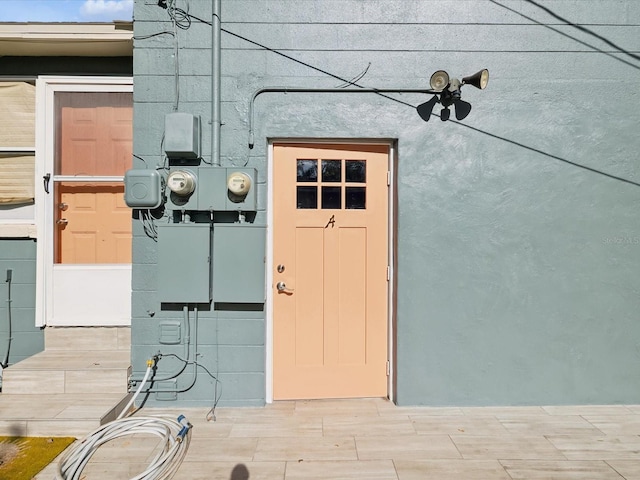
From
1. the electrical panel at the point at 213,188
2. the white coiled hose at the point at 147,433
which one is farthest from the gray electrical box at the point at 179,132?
the white coiled hose at the point at 147,433

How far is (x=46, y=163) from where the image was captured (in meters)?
4.16

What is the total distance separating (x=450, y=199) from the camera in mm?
3791

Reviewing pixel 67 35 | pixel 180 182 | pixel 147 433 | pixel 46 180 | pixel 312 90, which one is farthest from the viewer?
pixel 46 180

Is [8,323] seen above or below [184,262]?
below

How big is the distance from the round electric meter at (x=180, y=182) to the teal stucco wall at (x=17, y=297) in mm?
1633

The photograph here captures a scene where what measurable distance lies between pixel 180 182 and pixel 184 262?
60 cm

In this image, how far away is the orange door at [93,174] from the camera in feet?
13.9

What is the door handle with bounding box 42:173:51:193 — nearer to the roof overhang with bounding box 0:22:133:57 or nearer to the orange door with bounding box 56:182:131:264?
the orange door with bounding box 56:182:131:264

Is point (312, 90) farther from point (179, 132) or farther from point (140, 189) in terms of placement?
point (140, 189)

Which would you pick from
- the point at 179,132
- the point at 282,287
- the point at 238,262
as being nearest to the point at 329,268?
the point at 282,287

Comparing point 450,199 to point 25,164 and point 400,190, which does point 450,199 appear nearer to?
point 400,190

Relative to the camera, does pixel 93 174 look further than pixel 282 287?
Yes

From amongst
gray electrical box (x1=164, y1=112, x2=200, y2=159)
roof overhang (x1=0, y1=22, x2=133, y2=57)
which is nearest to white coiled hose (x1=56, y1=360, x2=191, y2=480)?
gray electrical box (x1=164, y1=112, x2=200, y2=159)

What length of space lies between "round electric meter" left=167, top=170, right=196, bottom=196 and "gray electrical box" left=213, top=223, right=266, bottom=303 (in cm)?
35
